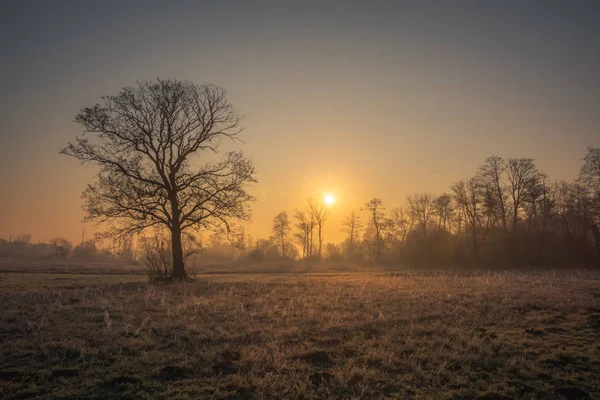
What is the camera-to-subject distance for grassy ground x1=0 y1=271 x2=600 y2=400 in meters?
5.55

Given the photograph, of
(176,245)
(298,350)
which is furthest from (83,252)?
(298,350)

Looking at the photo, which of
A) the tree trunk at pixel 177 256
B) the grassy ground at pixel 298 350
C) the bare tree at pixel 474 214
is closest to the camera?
the grassy ground at pixel 298 350

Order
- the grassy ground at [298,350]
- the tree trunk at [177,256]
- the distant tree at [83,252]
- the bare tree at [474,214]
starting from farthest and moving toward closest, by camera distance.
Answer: the distant tree at [83,252] < the bare tree at [474,214] < the tree trunk at [177,256] < the grassy ground at [298,350]

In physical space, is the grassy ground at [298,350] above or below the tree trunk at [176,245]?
below

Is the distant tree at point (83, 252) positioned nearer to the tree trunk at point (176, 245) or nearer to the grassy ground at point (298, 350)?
the tree trunk at point (176, 245)

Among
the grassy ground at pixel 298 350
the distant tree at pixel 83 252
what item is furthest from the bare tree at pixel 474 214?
the distant tree at pixel 83 252

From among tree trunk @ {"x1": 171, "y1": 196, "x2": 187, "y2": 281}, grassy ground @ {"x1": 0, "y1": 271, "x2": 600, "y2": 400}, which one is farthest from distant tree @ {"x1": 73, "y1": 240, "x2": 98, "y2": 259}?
grassy ground @ {"x1": 0, "y1": 271, "x2": 600, "y2": 400}

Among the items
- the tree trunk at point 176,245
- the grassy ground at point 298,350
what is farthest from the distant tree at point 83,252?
the grassy ground at point 298,350

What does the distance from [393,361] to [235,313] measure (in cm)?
578

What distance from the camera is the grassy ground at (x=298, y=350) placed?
5.55 metres

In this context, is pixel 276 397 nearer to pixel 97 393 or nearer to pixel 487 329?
pixel 97 393

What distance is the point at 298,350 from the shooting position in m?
7.36

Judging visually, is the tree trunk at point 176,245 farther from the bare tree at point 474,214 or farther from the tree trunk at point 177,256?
the bare tree at point 474,214

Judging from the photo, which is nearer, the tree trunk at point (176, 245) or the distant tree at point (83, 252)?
the tree trunk at point (176, 245)
